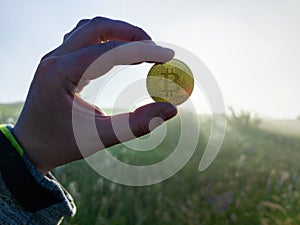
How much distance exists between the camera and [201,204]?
367 centimetres

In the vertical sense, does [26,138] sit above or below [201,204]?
above

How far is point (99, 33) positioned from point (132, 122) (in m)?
0.26

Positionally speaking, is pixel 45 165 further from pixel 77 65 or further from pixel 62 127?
pixel 77 65

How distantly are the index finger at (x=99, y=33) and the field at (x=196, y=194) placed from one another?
1.75 meters

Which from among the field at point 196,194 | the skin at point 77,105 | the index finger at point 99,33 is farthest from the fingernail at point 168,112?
the field at point 196,194

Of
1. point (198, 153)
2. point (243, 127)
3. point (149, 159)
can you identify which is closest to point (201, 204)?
point (149, 159)

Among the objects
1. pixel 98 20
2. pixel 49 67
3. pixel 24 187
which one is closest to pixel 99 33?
pixel 98 20

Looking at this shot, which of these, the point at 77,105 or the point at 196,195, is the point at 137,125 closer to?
the point at 77,105

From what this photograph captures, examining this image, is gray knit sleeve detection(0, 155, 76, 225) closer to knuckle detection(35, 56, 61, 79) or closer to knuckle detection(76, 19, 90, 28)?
knuckle detection(35, 56, 61, 79)

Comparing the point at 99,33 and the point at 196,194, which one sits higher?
the point at 99,33

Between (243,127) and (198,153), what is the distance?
233 cm

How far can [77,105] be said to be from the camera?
3.67 ft

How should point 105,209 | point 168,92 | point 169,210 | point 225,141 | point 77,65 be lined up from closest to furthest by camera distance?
point 77,65
point 168,92
point 105,209
point 169,210
point 225,141

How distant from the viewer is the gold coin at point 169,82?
53.2 inches
